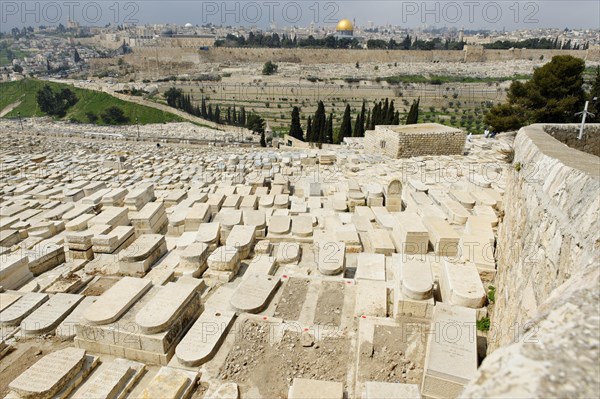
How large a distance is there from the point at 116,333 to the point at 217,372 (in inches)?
47.4

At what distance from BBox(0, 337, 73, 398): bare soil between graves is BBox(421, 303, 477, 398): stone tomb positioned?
155 inches

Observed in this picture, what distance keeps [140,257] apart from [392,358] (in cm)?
414

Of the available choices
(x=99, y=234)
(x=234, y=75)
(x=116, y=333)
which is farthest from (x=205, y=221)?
(x=234, y=75)

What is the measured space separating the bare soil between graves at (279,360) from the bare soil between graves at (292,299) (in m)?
0.45

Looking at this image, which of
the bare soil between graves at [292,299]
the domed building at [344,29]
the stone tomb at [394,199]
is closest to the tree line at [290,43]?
the domed building at [344,29]

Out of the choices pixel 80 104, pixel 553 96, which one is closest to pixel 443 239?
pixel 553 96

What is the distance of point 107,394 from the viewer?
11.7ft

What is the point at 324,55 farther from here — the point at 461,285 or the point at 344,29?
the point at 461,285

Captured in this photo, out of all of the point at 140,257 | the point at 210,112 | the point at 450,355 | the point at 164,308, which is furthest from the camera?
the point at 210,112

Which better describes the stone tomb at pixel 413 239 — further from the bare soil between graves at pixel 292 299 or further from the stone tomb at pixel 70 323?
the stone tomb at pixel 70 323

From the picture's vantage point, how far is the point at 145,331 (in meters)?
4.12

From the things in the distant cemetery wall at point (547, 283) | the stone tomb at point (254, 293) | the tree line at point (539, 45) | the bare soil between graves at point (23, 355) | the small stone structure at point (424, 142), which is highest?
the tree line at point (539, 45)

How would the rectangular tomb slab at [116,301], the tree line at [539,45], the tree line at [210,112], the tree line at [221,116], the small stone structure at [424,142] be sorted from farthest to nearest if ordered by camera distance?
the tree line at [539,45] → the tree line at [210,112] → the tree line at [221,116] → the small stone structure at [424,142] → the rectangular tomb slab at [116,301]

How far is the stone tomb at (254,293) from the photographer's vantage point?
4.90 meters
